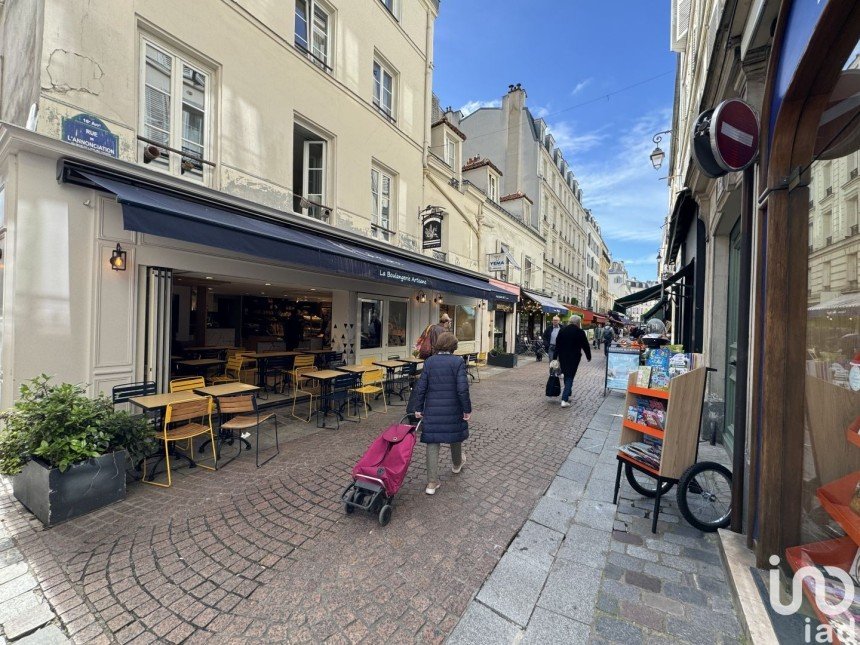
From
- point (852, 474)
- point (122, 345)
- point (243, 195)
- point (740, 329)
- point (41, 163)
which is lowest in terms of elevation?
point (852, 474)

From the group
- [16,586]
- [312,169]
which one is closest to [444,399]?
[16,586]

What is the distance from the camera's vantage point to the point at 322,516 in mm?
3453

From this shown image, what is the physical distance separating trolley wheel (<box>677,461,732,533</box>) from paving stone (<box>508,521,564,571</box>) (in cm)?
115

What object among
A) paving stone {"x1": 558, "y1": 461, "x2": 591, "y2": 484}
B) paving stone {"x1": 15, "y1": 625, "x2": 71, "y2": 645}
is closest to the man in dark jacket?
paving stone {"x1": 558, "y1": 461, "x2": 591, "y2": 484}

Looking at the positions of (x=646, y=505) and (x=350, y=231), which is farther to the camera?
(x=350, y=231)

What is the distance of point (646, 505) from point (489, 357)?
1144 centimetres

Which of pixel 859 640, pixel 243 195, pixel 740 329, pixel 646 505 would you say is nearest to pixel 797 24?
pixel 740 329

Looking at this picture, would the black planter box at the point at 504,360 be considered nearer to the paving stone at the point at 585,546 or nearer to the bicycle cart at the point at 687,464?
the bicycle cart at the point at 687,464

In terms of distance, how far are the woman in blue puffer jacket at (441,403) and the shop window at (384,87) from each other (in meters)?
8.95

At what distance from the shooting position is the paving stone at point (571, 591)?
235 cm

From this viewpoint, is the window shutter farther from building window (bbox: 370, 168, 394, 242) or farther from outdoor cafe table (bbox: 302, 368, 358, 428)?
outdoor cafe table (bbox: 302, 368, 358, 428)

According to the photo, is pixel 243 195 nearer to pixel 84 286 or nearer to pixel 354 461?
pixel 84 286

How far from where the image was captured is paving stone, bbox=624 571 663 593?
8.34 ft

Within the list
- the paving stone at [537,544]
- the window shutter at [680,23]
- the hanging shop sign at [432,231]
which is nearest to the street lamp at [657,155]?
the window shutter at [680,23]
